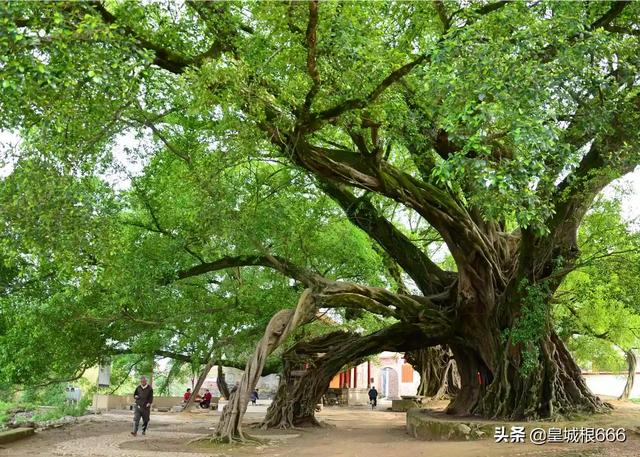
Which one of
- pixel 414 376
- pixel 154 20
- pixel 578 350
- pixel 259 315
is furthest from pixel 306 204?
pixel 414 376

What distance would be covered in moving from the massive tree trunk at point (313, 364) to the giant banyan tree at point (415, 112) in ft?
3.31

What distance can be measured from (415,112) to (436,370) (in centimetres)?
1399

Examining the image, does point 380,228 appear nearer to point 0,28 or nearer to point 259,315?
point 259,315

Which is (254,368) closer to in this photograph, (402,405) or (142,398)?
(142,398)

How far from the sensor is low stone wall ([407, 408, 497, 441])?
10188 mm

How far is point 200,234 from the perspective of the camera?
10602 millimetres

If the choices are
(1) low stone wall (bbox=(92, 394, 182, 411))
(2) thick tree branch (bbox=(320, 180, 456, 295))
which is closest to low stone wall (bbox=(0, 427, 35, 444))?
(2) thick tree branch (bbox=(320, 180, 456, 295))

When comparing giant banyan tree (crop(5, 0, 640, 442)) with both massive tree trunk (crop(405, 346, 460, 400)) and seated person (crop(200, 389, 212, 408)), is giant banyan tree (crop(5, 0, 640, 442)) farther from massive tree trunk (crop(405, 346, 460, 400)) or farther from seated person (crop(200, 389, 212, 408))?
seated person (crop(200, 389, 212, 408))

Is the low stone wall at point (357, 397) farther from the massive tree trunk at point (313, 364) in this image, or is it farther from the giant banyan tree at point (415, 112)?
the giant banyan tree at point (415, 112)

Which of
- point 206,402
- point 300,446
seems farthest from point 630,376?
point 300,446

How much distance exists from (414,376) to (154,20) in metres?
33.3

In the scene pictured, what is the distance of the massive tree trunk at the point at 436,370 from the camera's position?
68.8 feet

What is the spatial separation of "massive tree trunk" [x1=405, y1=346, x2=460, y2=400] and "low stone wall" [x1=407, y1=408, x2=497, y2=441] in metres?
8.49

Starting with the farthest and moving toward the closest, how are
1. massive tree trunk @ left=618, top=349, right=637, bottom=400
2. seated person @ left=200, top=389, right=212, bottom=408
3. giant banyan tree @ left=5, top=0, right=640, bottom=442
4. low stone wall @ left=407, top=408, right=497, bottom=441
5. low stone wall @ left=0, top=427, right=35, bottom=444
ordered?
1. massive tree trunk @ left=618, top=349, right=637, bottom=400
2. seated person @ left=200, top=389, right=212, bottom=408
3. low stone wall @ left=0, top=427, right=35, bottom=444
4. low stone wall @ left=407, top=408, right=497, bottom=441
5. giant banyan tree @ left=5, top=0, right=640, bottom=442
